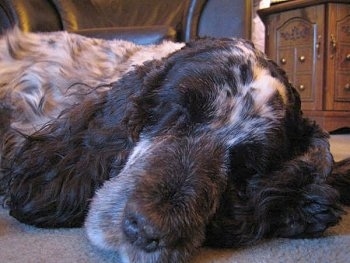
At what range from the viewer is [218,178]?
1.15 metres

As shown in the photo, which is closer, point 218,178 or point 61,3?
point 218,178

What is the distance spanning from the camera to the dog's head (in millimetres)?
972

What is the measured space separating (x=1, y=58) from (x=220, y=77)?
0.96 m

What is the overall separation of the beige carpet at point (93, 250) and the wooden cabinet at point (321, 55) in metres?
3.53

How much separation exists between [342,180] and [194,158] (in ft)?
2.05

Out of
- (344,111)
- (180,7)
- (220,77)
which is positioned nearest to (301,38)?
(344,111)

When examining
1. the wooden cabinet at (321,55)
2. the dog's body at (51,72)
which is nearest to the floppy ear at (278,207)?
the dog's body at (51,72)

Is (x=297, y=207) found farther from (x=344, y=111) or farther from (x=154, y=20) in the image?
(x=344, y=111)

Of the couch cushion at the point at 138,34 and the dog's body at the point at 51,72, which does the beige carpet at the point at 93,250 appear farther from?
the couch cushion at the point at 138,34

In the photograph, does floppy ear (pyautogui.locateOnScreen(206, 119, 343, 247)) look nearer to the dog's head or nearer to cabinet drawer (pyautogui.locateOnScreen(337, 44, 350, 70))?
the dog's head

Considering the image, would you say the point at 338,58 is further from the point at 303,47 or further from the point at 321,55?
the point at 303,47

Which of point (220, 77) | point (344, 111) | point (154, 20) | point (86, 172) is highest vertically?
point (154, 20)

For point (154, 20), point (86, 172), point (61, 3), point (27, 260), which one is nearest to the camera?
point (27, 260)

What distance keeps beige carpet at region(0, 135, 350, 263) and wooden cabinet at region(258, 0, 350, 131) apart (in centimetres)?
353
